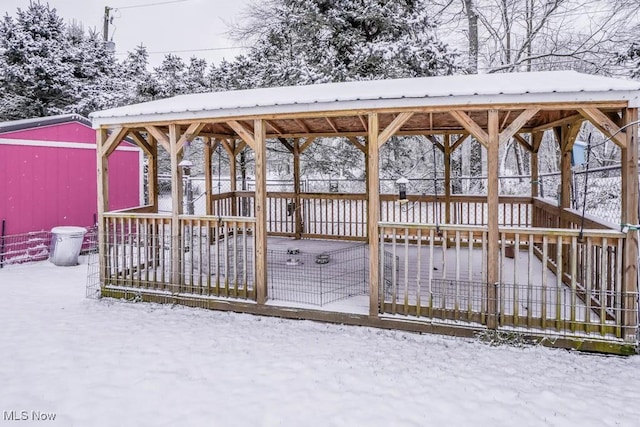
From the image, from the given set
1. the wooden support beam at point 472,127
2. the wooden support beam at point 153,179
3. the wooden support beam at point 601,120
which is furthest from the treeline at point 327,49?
the wooden support beam at point 601,120

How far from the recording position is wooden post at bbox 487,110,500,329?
4.33 metres

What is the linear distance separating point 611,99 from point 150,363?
A: 15.3 feet

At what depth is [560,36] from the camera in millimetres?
14523

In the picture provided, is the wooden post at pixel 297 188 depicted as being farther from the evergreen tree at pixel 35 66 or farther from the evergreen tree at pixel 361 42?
the evergreen tree at pixel 35 66

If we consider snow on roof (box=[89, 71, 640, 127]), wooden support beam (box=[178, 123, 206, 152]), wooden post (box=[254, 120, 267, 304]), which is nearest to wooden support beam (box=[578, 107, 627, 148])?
snow on roof (box=[89, 71, 640, 127])

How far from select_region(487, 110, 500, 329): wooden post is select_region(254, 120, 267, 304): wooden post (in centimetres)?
244

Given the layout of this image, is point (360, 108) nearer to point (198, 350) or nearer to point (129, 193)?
point (198, 350)

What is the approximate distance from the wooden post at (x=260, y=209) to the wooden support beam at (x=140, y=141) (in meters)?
2.18

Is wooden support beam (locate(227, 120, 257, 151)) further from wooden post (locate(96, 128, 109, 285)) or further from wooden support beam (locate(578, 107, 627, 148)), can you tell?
wooden support beam (locate(578, 107, 627, 148))

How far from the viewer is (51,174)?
853cm

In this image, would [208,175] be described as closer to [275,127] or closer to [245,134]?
[275,127]

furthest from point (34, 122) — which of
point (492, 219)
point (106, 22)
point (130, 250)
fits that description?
point (106, 22)

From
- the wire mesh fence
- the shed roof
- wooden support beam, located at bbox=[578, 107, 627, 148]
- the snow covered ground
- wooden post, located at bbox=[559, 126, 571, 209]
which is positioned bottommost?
the snow covered ground

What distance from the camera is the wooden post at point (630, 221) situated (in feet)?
12.7
